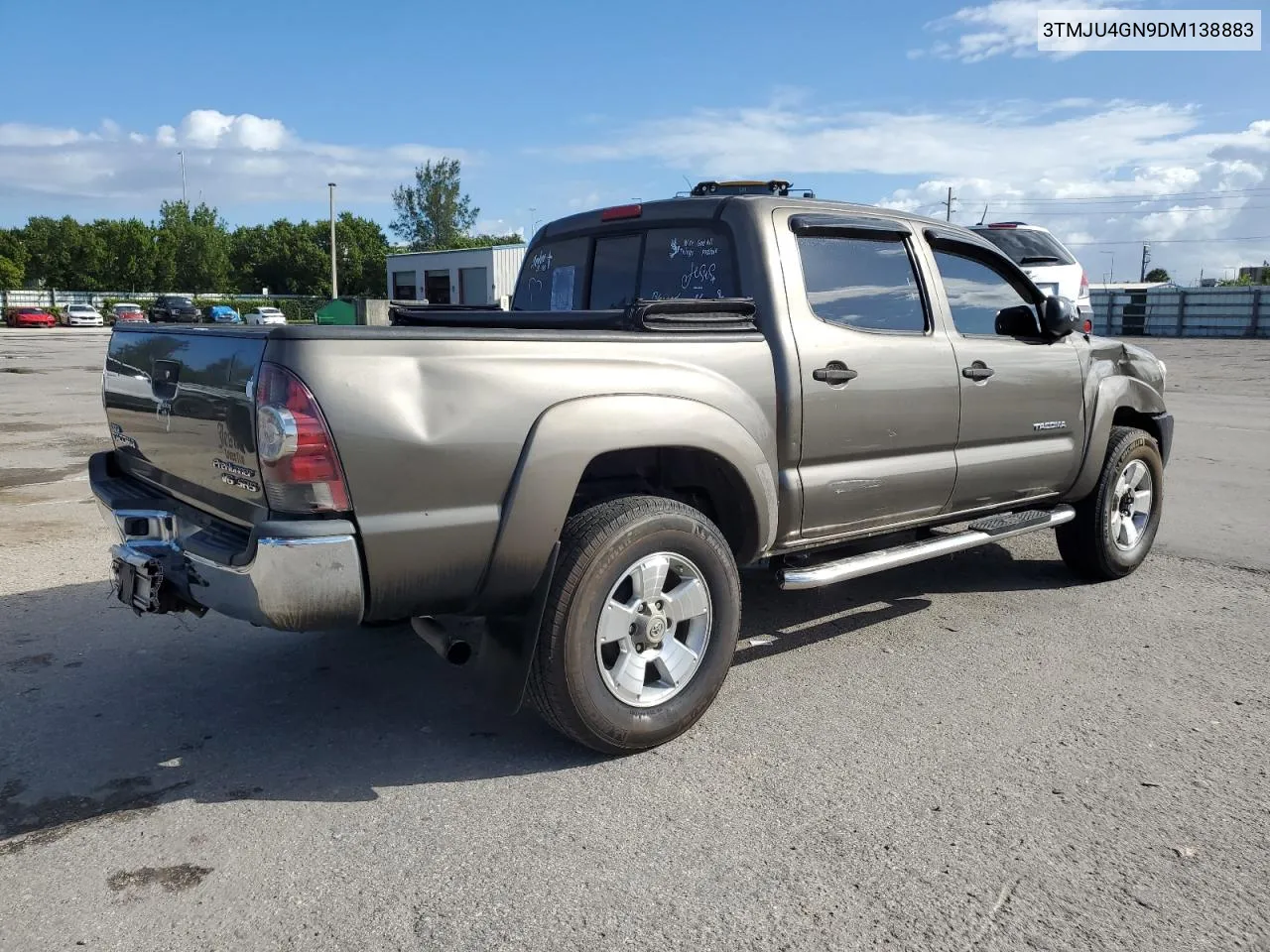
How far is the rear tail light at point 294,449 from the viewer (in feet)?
9.27

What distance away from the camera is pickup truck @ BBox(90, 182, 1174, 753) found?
115 inches

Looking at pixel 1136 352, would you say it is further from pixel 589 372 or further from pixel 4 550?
pixel 4 550

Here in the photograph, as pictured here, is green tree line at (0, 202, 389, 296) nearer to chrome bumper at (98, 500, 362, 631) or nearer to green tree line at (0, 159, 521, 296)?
green tree line at (0, 159, 521, 296)

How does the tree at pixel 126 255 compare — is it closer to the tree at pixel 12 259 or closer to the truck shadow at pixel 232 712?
the tree at pixel 12 259

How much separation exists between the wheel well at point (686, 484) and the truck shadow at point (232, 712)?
77 cm

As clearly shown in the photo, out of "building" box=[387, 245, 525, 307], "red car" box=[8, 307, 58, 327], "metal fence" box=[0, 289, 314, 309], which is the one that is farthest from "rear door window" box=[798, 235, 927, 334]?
"metal fence" box=[0, 289, 314, 309]

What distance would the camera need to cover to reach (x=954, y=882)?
2719 millimetres

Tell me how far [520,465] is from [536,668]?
0.66m

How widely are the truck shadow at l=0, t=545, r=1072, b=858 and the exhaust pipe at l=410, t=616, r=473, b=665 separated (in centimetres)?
18

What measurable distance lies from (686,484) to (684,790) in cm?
113

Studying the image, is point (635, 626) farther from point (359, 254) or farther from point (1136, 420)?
point (359, 254)

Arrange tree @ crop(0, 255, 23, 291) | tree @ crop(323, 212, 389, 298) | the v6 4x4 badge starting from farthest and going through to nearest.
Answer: tree @ crop(323, 212, 389, 298)
tree @ crop(0, 255, 23, 291)
the v6 4x4 badge

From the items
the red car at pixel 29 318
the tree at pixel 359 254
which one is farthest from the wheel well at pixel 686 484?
the tree at pixel 359 254

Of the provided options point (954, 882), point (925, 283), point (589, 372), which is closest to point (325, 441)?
point (589, 372)
